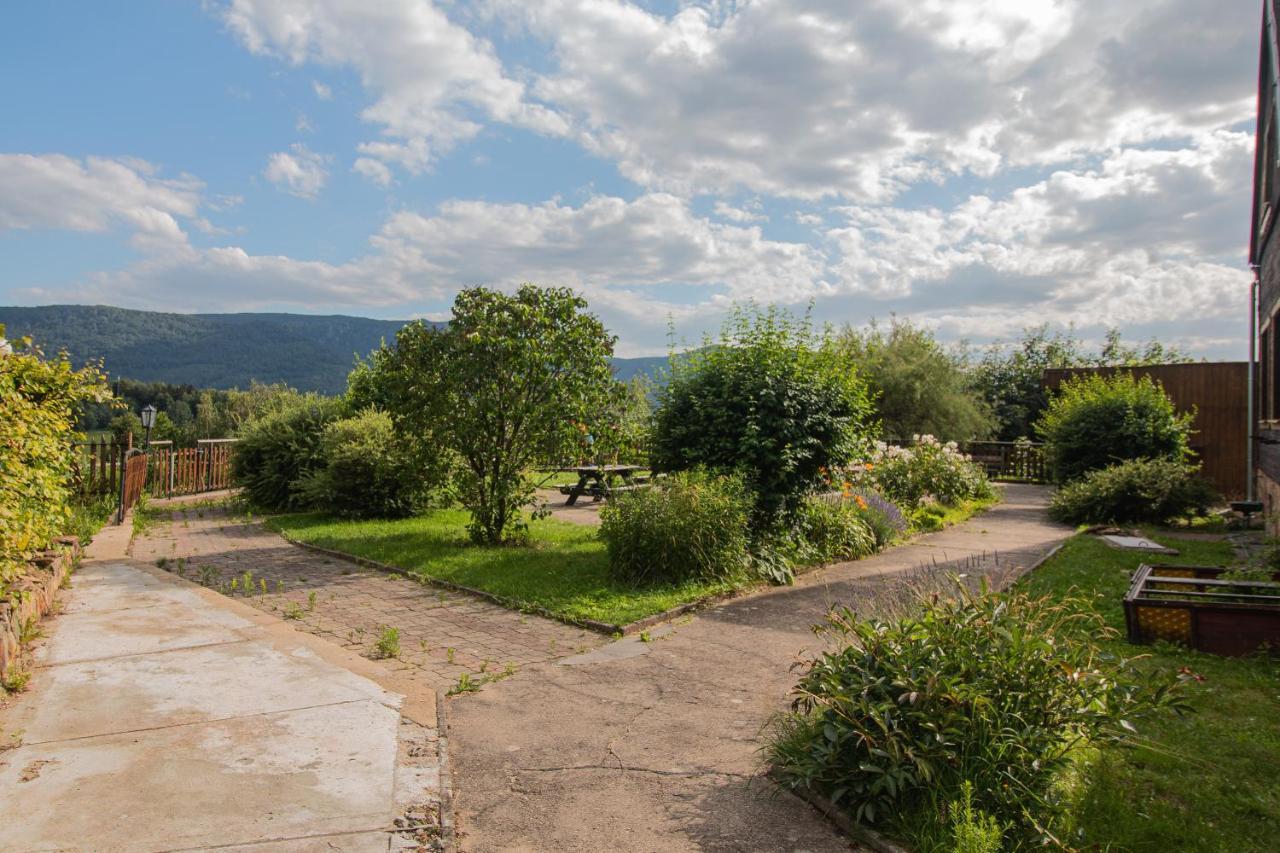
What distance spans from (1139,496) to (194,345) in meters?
146

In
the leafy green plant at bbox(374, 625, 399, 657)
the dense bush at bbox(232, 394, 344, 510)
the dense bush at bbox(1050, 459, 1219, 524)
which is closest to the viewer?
the leafy green plant at bbox(374, 625, 399, 657)

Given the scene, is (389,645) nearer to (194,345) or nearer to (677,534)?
(677,534)

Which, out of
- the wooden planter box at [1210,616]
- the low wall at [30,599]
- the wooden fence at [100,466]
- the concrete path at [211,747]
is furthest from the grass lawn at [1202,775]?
the wooden fence at [100,466]

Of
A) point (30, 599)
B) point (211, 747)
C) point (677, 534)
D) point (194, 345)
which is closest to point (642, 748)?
point (211, 747)

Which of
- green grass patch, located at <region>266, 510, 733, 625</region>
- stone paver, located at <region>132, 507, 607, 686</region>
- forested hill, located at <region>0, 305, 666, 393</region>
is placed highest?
forested hill, located at <region>0, 305, 666, 393</region>

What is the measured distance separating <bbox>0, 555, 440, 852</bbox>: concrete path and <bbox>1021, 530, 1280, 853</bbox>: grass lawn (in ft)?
9.31

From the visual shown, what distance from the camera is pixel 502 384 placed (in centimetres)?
1001

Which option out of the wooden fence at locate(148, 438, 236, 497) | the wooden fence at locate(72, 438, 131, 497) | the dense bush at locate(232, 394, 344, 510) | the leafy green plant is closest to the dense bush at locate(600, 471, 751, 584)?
the leafy green plant

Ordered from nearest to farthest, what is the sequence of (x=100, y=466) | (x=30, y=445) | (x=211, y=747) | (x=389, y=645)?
(x=211, y=747) < (x=30, y=445) < (x=389, y=645) < (x=100, y=466)

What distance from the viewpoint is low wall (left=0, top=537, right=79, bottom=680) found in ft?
15.8

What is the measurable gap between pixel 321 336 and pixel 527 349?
171435mm

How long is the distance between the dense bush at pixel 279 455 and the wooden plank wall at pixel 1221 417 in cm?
1921

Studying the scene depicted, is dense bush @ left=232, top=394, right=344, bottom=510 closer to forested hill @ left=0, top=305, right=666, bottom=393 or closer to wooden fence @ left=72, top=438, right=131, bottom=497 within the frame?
wooden fence @ left=72, top=438, right=131, bottom=497

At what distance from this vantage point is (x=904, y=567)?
30.3ft
